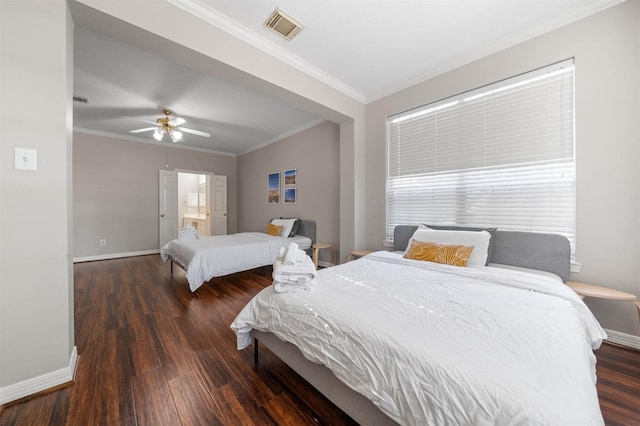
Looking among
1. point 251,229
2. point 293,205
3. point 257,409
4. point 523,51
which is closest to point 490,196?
point 523,51

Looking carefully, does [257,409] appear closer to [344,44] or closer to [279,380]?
[279,380]

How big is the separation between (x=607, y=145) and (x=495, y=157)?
0.74 m

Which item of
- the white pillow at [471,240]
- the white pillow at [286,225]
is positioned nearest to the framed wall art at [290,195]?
the white pillow at [286,225]

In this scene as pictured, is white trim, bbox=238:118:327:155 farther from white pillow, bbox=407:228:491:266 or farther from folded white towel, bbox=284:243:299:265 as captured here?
→ folded white towel, bbox=284:243:299:265

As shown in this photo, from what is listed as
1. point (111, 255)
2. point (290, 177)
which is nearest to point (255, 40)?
Answer: point (290, 177)

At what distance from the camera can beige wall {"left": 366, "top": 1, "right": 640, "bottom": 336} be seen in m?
1.82

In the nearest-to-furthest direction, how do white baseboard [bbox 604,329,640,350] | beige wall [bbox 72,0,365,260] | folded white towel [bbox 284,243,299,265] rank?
1. folded white towel [bbox 284,243,299,265]
2. beige wall [bbox 72,0,365,260]
3. white baseboard [bbox 604,329,640,350]

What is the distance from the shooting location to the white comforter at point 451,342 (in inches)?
28.1

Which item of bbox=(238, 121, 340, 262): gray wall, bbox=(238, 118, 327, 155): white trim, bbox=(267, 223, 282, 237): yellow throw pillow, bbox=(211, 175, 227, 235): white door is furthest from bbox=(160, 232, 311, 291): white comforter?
bbox=(211, 175, 227, 235): white door

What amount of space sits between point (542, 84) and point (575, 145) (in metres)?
0.65

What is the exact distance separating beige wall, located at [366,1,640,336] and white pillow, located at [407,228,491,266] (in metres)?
0.75

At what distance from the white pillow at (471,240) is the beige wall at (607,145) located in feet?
2.45

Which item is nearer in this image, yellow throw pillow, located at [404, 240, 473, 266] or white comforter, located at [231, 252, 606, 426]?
white comforter, located at [231, 252, 606, 426]

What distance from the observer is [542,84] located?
2.20 meters
